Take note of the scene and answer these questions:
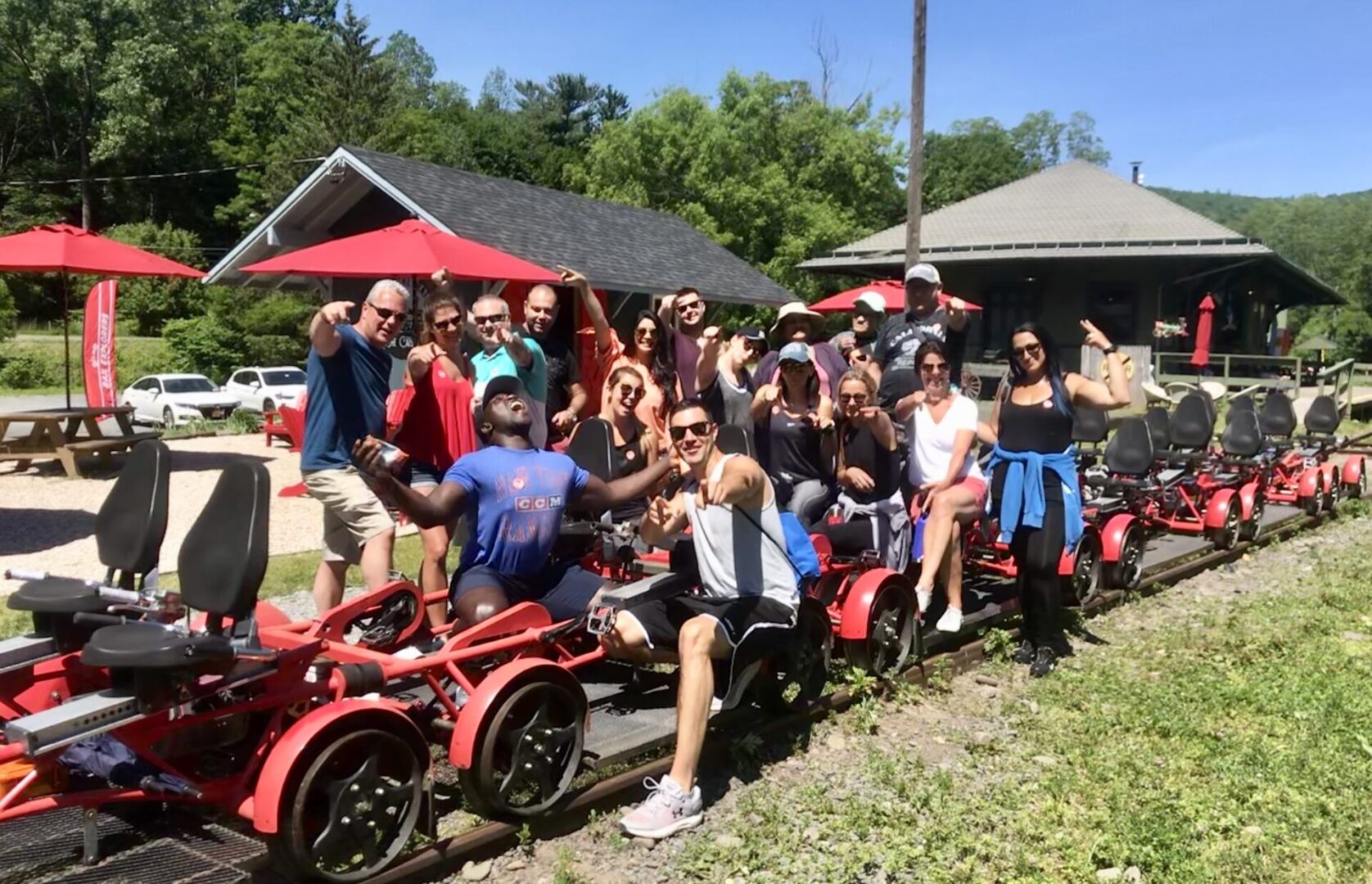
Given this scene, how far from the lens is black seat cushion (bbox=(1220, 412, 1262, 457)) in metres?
11.1

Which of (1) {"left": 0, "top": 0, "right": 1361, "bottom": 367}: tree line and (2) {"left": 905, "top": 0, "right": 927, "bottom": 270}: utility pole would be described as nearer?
(2) {"left": 905, "top": 0, "right": 927, "bottom": 270}: utility pole

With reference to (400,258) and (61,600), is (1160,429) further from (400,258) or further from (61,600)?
(61,600)

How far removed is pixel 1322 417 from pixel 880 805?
11.3 meters

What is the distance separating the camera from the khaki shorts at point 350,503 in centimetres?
536

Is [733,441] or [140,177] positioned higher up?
[140,177]

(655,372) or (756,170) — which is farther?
(756,170)

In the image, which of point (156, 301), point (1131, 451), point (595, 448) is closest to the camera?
point (595, 448)

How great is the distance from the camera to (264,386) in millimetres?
23609

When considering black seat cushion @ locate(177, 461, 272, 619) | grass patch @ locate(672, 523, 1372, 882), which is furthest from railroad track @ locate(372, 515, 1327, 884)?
black seat cushion @ locate(177, 461, 272, 619)

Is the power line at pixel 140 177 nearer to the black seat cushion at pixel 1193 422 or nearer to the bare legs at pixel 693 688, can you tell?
the black seat cushion at pixel 1193 422

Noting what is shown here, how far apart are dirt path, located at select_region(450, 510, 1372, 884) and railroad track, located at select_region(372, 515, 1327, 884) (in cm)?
6

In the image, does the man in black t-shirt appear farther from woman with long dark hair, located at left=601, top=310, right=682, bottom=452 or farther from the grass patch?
the grass patch

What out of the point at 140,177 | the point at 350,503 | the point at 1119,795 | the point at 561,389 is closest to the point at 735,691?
the point at 1119,795

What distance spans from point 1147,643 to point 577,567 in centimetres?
396
